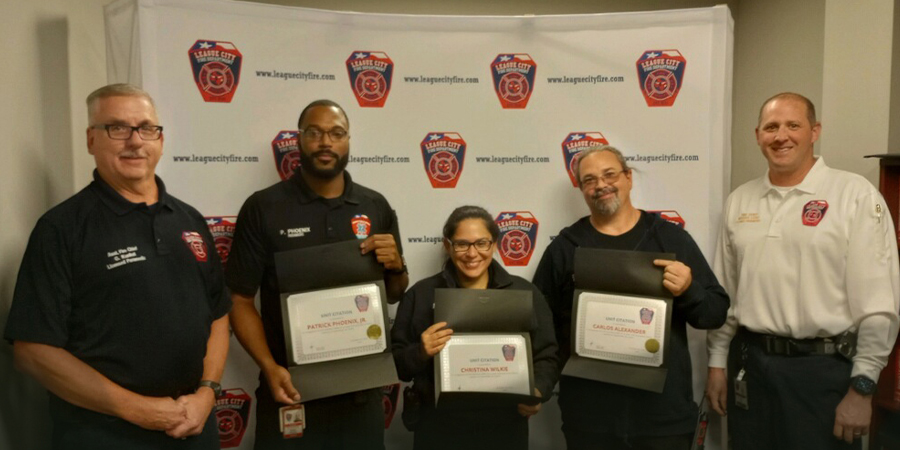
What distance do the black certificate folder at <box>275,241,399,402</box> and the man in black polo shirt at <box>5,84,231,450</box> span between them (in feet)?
1.18

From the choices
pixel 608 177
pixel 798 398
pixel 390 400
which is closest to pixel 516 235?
pixel 608 177

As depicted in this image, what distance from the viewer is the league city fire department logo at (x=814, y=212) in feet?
8.70

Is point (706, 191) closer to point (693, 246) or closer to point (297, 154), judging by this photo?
point (693, 246)

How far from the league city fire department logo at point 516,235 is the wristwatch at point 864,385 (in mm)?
1523

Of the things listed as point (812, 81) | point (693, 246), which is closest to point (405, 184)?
point (693, 246)

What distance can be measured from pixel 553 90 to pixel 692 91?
72 cm

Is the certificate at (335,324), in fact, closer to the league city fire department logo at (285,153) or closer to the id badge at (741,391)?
the league city fire department logo at (285,153)

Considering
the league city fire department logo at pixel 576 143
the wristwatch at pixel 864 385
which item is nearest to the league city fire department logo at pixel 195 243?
the league city fire department logo at pixel 576 143

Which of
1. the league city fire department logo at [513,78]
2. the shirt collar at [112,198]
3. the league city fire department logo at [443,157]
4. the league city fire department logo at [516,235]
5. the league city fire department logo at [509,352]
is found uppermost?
the league city fire department logo at [513,78]

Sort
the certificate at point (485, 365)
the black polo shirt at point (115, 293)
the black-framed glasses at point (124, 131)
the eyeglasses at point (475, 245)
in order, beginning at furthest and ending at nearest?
1. the eyeglasses at point (475, 245)
2. the certificate at point (485, 365)
3. the black-framed glasses at point (124, 131)
4. the black polo shirt at point (115, 293)

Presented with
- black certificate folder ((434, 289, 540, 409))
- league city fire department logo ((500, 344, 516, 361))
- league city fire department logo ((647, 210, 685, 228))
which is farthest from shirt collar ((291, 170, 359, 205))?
league city fire department logo ((647, 210, 685, 228))

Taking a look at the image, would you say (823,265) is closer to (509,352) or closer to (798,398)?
(798,398)

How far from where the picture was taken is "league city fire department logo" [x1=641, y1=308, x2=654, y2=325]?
8.36ft

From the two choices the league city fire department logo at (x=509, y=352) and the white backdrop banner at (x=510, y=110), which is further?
the white backdrop banner at (x=510, y=110)
